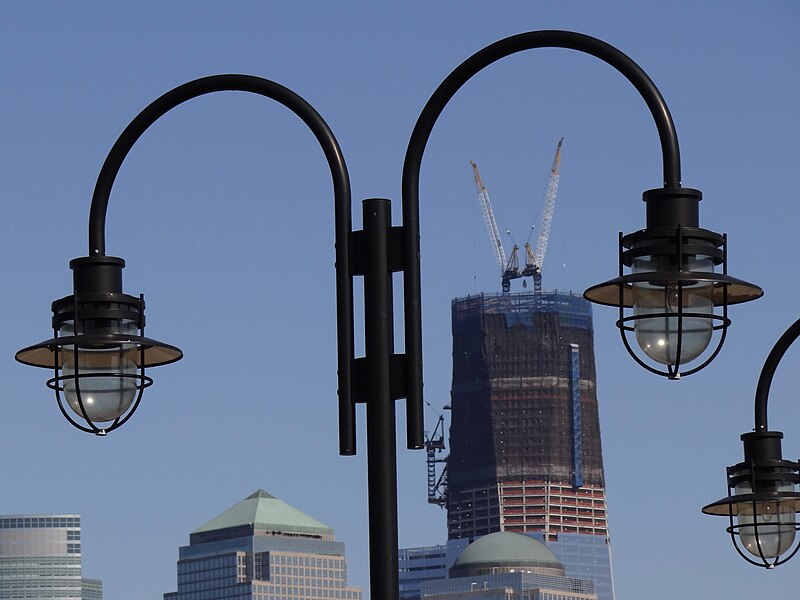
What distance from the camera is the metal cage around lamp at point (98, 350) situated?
16875mm

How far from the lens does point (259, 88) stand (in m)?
17.0

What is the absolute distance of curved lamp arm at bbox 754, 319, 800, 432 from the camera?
21.0 meters

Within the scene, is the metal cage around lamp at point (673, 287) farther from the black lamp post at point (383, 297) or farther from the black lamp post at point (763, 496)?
the black lamp post at point (763, 496)

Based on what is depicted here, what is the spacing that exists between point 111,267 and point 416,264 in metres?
2.34

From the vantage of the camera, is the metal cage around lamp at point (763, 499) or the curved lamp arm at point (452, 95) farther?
the metal cage around lamp at point (763, 499)

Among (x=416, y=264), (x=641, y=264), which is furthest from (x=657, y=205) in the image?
(x=416, y=264)

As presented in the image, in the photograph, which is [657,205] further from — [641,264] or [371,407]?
[371,407]

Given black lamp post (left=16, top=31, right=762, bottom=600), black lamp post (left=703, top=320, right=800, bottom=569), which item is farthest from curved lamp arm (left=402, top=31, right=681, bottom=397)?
black lamp post (left=703, top=320, right=800, bottom=569)

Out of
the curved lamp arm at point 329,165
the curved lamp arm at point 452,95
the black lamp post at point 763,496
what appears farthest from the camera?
the black lamp post at point 763,496

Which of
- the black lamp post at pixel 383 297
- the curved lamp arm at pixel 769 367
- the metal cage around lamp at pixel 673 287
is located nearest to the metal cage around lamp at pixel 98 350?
the black lamp post at pixel 383 297

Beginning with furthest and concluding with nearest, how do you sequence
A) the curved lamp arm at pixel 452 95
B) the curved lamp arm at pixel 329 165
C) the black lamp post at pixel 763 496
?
1. the black lamp post at pixel 763 496
2. the curved lamp arm at pixel 329 165
3. the curved lamp arm at pixel 452 95

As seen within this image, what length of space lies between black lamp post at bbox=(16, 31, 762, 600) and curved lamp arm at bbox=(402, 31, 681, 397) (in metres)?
0.01

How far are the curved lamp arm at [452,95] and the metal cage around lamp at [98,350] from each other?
1863 millimetres

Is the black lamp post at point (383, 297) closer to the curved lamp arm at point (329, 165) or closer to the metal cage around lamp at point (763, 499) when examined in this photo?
the curved lamp arm at point (329, 165)
